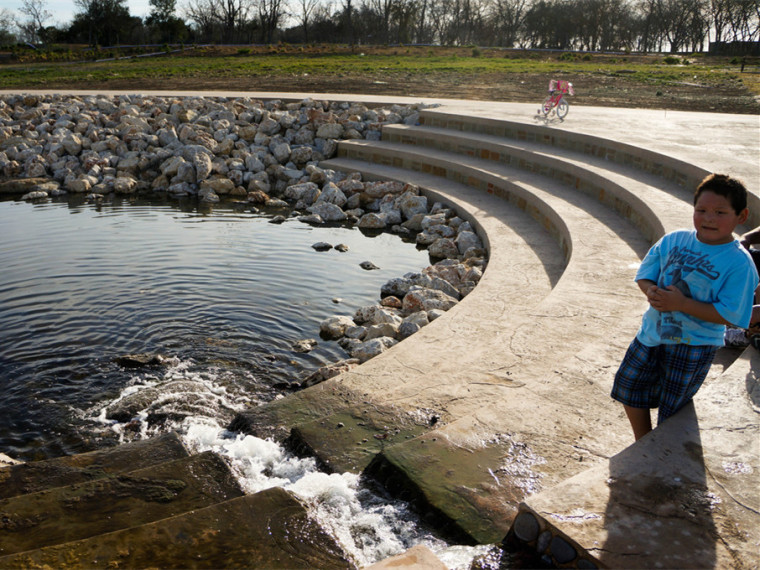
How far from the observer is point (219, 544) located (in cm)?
201

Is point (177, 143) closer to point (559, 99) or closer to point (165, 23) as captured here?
point (559, 99)

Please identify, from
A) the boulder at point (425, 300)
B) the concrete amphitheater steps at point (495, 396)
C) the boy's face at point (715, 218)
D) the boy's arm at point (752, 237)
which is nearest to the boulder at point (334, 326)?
the boulder at point (425, 300)

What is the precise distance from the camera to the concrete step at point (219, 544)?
6.21ft

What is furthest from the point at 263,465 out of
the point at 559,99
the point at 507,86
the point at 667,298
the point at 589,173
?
the point at 507,86

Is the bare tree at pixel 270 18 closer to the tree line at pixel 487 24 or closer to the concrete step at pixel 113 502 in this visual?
the tree line at pixel 487 24

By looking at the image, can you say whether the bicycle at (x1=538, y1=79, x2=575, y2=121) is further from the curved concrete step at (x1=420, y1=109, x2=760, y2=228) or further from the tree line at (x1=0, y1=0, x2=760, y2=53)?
the tree line at (x1=0, y1=0, x2=760, y2=53)

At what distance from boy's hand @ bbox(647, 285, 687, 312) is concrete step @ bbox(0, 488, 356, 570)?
1388 mm

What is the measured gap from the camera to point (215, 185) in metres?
10.6

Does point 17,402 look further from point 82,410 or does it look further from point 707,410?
point 707,410

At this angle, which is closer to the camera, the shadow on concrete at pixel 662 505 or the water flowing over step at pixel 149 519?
the shadow on concrete at pixel 662 505

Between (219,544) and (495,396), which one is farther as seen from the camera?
(495,396)

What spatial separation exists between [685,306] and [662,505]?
69cm

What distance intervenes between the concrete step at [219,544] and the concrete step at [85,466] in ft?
3.12

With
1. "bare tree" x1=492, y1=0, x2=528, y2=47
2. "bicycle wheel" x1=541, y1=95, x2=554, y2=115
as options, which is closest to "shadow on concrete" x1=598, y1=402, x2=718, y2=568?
"bicycle wheel" x1=541, y1=95, x2=554, y2=115
